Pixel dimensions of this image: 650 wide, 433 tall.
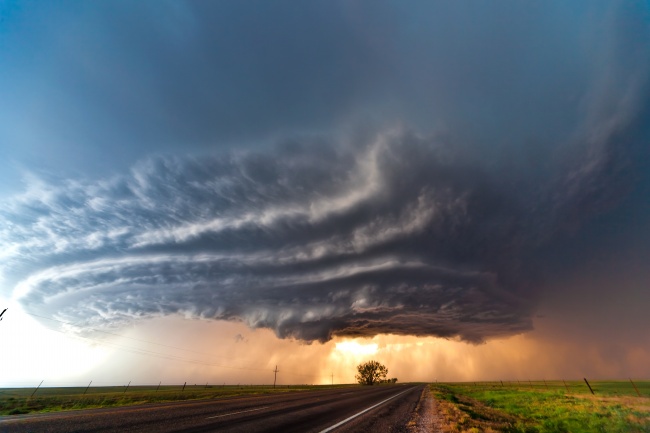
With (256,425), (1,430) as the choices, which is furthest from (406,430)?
(1,430)

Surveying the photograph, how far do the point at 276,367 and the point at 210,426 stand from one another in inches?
4617

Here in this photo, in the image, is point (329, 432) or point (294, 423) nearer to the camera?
point (329, 432)

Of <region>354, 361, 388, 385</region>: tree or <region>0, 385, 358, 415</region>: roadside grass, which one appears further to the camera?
<region>354, 361, 388, 385</region>: tree

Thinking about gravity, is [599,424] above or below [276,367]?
below

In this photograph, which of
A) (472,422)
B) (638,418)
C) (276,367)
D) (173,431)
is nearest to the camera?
(173,431)

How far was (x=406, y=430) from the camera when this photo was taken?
39.9 feet

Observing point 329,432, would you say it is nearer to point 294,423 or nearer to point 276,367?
point 294,423

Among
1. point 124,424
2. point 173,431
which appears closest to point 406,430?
point 173,431

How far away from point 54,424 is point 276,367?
382 feet

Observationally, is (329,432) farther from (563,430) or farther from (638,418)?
(638,418)

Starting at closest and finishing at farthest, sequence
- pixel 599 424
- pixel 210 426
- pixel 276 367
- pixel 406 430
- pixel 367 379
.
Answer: pixel 210 426 < pixel 406 430 < pixel 599 424 < pixel 276 367 < pixel 367 379

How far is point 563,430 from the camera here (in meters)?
14.2

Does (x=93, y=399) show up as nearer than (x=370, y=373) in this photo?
Yes

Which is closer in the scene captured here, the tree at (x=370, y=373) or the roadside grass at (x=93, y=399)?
the roadside grass at (x=93, y=399)
